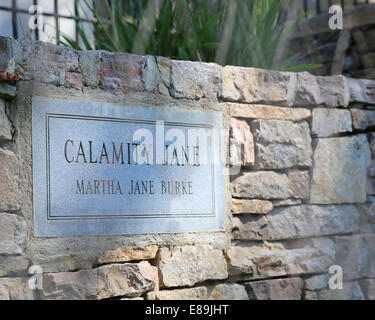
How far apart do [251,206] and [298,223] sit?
0.34 meters

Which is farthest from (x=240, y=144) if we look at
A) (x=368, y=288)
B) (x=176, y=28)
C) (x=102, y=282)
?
(x=368, y=288)

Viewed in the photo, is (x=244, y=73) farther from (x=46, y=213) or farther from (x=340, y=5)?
(x=340, y=5)

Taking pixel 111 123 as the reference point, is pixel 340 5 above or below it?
above

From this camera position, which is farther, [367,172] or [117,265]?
[367,172]

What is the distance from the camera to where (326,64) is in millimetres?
4426

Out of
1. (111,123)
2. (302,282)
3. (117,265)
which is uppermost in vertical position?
(111,123)

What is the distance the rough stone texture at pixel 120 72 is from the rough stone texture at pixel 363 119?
143 centimetres

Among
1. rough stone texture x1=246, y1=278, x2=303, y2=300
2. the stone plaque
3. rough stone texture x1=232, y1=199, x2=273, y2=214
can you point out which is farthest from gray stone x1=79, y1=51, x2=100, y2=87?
rough stone texture x1=246, y1=278, x2=303, y2=300

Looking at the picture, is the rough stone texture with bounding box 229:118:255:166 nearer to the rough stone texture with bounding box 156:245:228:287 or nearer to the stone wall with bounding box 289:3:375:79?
the rough stone texture with bounding box 156:245:228:287

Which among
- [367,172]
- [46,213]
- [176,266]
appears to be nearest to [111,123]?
[46,213]

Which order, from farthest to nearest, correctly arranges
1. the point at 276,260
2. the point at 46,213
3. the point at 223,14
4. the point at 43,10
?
the point at 43,10, the point at 223,14, the point at 276,260, the point at 46,213

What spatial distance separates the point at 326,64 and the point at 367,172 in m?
1.28

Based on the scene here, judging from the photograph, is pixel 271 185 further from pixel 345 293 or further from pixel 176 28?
pixel 176 28

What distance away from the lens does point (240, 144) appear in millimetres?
3027
